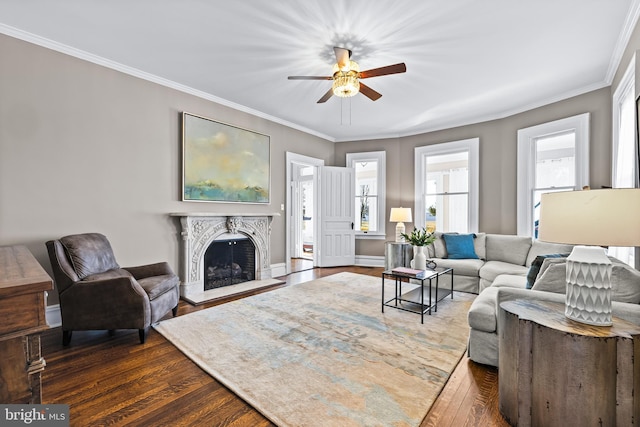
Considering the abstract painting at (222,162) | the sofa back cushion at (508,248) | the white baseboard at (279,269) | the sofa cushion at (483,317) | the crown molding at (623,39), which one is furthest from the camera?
the white baseboard at (279,269)

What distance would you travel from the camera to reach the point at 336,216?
629 cm

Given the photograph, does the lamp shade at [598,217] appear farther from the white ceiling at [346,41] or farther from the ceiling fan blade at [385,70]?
the white ceiling at [346,41]

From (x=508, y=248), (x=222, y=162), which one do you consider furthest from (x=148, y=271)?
(x=508, y=248)

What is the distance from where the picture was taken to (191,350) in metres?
2.45

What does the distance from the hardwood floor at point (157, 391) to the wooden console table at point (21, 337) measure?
2.90 feet

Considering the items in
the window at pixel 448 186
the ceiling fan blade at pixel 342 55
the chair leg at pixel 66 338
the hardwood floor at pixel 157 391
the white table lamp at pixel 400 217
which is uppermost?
the ceiling fan blade at pixel 342 55

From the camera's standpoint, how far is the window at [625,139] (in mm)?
2637

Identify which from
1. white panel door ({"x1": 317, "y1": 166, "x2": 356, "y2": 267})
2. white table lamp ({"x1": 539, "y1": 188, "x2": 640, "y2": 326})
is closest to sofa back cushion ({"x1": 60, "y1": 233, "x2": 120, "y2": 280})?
white table lamp ({"x1": 539, "y1": 188, "x2": 640, "y2": 326})

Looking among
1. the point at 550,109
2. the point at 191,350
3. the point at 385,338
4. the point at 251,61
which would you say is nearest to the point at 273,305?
the point at 191,350

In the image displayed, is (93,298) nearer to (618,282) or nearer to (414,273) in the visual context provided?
(414,273)

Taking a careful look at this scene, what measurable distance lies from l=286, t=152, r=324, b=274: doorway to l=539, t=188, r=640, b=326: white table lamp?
4.67 metres

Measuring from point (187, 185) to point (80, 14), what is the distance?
204cm

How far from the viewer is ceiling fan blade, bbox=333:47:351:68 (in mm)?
2520

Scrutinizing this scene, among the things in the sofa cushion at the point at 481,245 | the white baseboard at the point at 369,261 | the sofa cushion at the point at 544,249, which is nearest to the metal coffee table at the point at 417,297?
the sofa cushion at the point at 481,245
